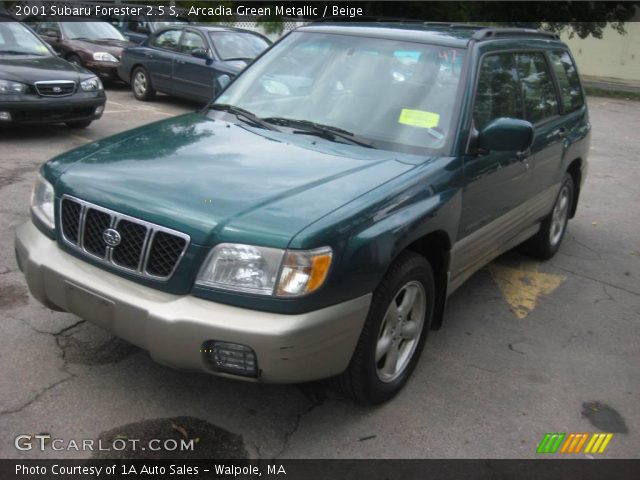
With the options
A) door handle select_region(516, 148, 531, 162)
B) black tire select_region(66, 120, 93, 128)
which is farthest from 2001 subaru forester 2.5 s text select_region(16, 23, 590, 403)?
black tire select_region(66, 120, 93, 128)

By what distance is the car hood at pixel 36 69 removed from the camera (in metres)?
8.18

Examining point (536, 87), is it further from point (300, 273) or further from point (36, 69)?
point (36, 69)

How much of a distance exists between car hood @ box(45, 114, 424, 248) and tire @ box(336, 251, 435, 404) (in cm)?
48

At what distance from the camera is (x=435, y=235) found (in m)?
3.52

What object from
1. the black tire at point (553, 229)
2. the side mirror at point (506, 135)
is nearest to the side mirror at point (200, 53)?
the black tire at point (553, 229)

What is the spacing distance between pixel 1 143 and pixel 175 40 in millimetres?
4706

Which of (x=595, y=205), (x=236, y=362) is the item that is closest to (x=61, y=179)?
(x=236, y=362)

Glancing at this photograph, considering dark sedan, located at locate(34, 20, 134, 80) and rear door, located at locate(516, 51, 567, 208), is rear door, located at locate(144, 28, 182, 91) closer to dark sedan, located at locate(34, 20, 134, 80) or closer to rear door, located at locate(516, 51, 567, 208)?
dark sedan, located at locate(34, 20, 134, 80)

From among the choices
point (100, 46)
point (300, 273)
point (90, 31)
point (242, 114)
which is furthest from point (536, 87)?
point (90, 31)

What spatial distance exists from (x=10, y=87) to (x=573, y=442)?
7477mm

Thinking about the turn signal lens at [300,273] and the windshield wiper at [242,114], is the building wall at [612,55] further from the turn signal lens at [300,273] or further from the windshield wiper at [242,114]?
the turn signal lens at [300,273]

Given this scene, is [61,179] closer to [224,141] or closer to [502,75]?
[224,141]

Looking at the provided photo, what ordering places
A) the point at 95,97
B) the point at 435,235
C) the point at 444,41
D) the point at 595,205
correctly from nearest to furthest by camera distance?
the point at 435,235 < the point at 444,41 < the point at 595,205 < the point at 95,97

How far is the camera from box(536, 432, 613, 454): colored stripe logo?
10.5 ft
